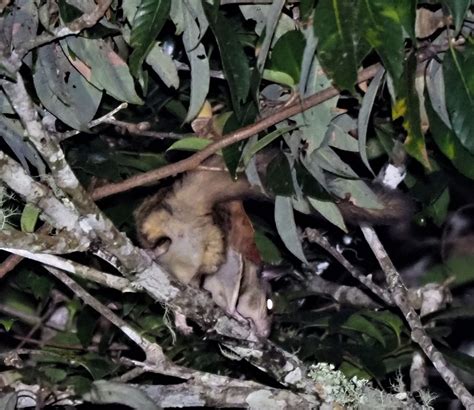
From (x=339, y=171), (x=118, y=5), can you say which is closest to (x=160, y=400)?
(x=339, y=171)

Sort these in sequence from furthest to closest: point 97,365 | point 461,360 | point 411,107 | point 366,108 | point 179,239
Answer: point 179,239 < point 461,360 < point 97,365 < point 366,108 < point 411,107

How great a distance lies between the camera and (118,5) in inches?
64.1

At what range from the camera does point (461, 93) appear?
1.35m

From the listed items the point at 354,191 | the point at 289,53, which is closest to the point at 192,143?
the point at 289,53

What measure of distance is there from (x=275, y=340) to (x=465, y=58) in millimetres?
1233

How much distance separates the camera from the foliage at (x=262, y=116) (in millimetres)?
1309

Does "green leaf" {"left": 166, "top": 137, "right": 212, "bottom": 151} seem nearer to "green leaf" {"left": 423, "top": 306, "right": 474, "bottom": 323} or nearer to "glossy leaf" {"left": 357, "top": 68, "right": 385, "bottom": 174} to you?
"glossy leaf" {"left": 357, "top": 68, "right": 385, "bottom": 174}

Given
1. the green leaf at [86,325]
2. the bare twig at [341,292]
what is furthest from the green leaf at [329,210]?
the bare twig at [341,292]

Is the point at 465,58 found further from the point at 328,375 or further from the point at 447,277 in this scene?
the point at 447,277

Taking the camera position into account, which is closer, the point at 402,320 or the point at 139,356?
the point at 402,320

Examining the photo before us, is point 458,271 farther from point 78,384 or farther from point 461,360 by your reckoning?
point 78,384

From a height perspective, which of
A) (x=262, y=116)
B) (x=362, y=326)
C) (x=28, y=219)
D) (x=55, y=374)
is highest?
(x=262, y=116)

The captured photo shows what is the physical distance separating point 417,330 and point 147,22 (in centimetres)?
86

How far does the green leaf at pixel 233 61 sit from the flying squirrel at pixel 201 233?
715mm
